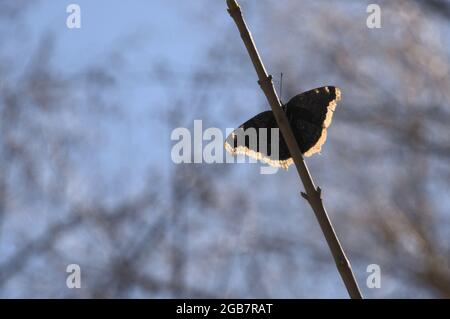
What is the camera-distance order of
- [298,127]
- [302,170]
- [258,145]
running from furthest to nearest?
1. [258,145]
2. [298,127]
3. [302,170]

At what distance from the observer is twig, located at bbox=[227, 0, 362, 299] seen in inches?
67.3

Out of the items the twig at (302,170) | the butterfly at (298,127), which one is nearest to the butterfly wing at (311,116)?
the butterfly at (298,127)

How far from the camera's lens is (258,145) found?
2178mm

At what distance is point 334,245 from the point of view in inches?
67.2

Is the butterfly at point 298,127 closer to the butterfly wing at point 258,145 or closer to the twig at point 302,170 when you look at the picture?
the butterfly wing at point 258,145

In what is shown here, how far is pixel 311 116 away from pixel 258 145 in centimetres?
18

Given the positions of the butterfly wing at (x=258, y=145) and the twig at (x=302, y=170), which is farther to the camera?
the butterfly wing at (x=258, y=145)

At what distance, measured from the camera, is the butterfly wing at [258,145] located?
6.88 ft

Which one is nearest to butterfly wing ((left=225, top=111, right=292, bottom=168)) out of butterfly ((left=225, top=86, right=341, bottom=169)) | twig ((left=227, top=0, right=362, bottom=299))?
butterfly ((left=225, top=86, right=341, bottom=169))

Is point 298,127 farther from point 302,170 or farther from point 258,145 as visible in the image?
point 302,170

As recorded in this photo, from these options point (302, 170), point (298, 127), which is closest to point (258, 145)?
point (298, 127)

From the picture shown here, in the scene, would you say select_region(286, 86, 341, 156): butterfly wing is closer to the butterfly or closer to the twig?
the butterfly

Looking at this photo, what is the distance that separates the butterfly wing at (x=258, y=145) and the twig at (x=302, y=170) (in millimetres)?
272
